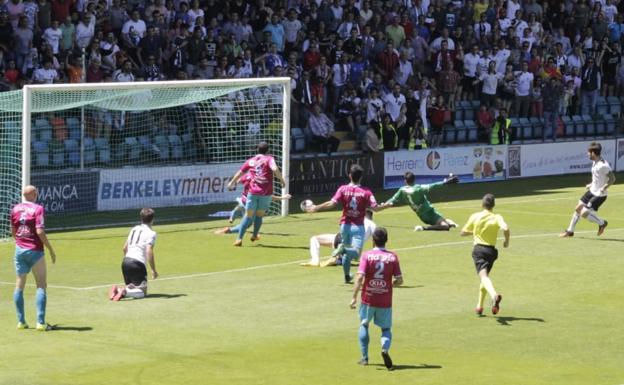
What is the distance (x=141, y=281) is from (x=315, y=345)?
14.9 feet

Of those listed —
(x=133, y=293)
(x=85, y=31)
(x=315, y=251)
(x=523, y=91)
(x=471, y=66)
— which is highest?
(x=85, y=31)

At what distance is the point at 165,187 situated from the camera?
34656 millimetres

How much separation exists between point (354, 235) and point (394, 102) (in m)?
19.0

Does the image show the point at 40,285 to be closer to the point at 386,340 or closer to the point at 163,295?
the point at 163,295

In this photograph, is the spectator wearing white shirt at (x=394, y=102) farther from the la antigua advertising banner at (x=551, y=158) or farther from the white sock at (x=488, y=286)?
the white sock at (x=488, y=286)

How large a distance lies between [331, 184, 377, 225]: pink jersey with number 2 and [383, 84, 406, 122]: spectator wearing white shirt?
18581 mm

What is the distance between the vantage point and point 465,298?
2283cm

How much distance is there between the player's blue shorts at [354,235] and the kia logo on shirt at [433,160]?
18742mm

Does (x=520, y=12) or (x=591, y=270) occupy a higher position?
(x=520, y=12)

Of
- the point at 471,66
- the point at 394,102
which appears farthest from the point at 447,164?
the point at 471,66

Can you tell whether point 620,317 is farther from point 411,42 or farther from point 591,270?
point 411,42

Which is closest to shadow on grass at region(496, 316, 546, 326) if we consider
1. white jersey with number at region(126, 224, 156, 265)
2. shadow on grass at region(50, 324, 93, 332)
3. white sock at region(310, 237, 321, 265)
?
white sock at region(310, 237, 321, 265)

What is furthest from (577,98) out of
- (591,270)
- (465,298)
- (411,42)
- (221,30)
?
(465,298)

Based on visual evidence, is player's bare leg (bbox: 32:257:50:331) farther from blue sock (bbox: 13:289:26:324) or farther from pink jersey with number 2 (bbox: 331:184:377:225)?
pink jersey with number 2 (bbox: 331:184:377:225)
